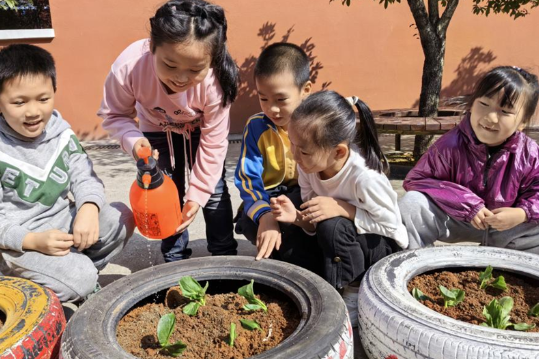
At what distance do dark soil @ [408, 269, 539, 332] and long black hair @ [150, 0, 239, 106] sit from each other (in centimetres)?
120

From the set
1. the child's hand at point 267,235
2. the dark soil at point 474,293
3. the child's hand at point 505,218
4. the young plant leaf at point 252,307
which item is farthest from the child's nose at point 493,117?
the young plant leaf at point 252,307

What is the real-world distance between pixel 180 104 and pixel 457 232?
1.38 meters

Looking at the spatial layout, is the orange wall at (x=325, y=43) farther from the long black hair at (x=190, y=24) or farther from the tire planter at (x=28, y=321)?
the tire planter at (x=28, y=321)

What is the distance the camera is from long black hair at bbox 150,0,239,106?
74.4 inches

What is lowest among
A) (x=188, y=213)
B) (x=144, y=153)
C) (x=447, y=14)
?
(x=188, y=213)

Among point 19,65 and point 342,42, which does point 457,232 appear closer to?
point 19,65

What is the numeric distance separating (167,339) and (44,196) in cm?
102

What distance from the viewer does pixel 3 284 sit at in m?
1.62

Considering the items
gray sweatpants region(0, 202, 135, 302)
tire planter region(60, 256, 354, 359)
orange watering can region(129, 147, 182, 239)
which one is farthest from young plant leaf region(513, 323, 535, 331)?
gray sweatpants region(0, 202, 135, 302)

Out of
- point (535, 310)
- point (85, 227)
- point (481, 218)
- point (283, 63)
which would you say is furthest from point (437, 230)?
point (85, 227)

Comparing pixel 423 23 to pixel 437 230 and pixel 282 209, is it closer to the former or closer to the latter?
pixel 437 230

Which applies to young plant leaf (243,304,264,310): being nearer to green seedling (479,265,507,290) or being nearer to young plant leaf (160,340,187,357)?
young plant leaf (160,340,187,357)

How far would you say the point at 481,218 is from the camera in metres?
2.06

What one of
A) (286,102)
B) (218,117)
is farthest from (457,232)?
(218,117)
